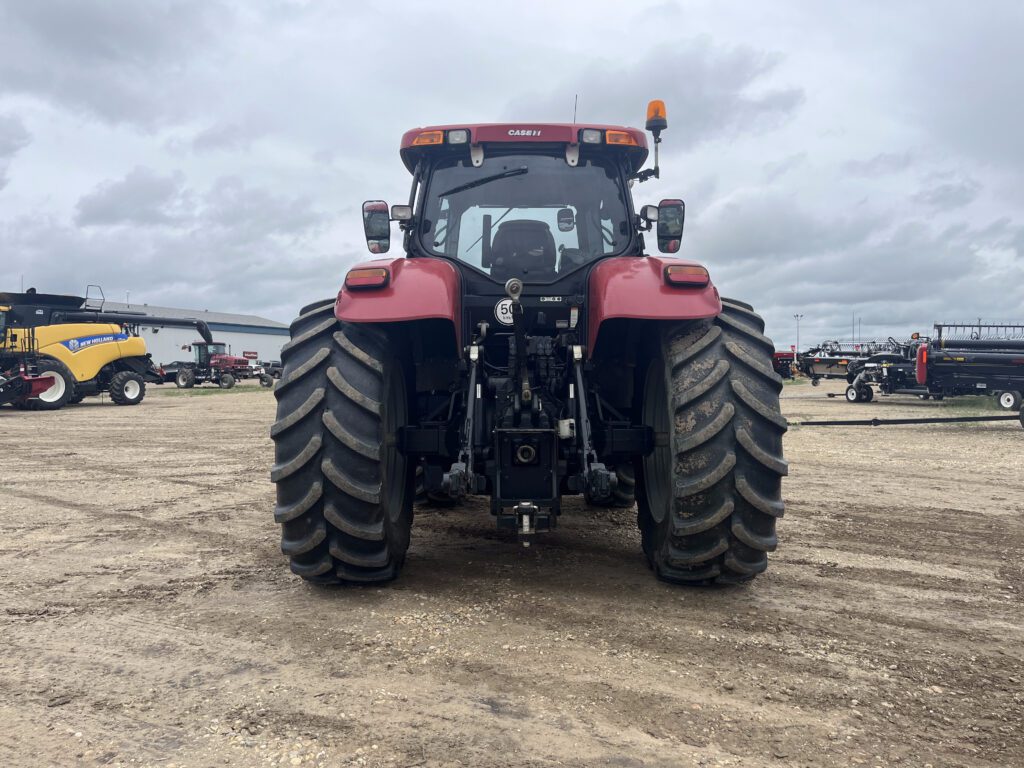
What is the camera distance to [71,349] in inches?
684

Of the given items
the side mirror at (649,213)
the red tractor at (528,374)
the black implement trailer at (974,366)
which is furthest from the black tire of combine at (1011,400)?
the side mirror at (649,213)

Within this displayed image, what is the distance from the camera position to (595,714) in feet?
8.02

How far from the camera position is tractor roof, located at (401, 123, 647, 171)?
4.26m

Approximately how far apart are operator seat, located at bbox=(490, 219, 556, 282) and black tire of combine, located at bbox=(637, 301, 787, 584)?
1011 mm

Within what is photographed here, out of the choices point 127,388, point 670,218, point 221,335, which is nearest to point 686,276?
point 670,218

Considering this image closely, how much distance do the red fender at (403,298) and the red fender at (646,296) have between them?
2.38 feet

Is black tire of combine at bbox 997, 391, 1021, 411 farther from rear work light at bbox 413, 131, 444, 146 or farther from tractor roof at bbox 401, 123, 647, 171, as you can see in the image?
rear work light at bbox 413, 131, 444, 146

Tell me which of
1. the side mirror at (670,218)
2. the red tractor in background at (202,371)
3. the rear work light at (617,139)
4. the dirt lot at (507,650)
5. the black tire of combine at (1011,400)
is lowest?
the dirt lot at (507,650)

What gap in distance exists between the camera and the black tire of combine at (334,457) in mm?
3408

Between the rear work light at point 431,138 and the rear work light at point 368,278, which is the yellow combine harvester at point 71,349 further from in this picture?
the rear work light at point 368,278

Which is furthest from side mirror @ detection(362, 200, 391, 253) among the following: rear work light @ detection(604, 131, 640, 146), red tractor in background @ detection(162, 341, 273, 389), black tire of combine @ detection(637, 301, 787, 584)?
red tractor in background @ detection(162, 341, 273, 389)

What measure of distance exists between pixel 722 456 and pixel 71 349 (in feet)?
58.7

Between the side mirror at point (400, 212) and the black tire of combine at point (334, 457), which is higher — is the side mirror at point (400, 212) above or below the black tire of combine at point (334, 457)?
above

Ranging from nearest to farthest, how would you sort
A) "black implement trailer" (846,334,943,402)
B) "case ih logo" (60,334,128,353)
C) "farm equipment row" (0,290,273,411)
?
"farm equipment row" (0,290,273,411), "case ih logo" (60,334,128,353), "black implement trailer" (846,334,943,402)
